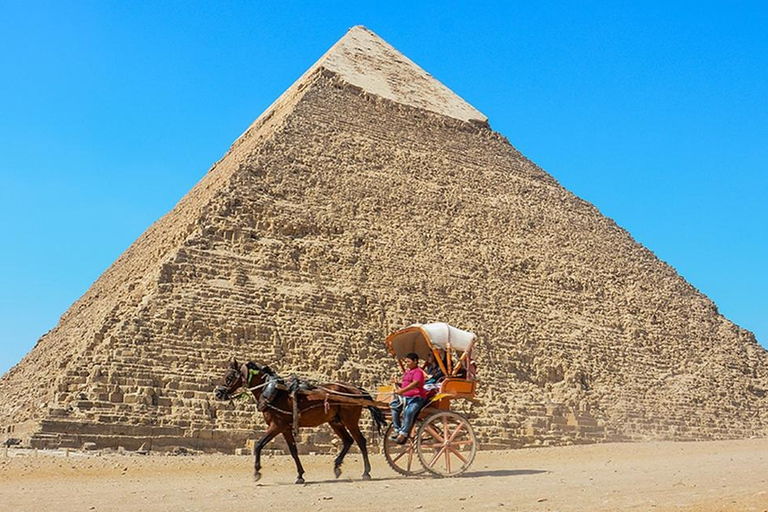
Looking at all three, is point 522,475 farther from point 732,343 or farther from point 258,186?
point 732,343

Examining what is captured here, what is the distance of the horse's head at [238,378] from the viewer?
411 inches

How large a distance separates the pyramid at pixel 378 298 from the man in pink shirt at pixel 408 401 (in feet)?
19.7

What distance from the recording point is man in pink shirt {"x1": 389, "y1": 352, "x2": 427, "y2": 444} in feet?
35.2

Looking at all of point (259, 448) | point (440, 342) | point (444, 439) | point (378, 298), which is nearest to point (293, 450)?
point (259, 448)

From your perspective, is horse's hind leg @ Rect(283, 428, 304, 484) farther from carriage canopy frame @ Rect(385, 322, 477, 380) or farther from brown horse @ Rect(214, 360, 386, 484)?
carriage canopy frame @ Rect(385, 322, 477, 380)

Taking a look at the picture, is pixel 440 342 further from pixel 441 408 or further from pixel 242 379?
pixel 242 379

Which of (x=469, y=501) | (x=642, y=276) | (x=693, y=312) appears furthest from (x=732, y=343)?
(x=469, y=501)

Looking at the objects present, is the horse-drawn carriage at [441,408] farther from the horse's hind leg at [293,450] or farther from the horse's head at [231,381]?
the horse's head at [231,381]

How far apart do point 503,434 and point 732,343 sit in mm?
11216

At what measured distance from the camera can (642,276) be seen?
28.5 metres

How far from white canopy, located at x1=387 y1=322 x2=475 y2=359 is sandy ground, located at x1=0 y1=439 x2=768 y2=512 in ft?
5.35

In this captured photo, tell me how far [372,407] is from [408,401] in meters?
0.44

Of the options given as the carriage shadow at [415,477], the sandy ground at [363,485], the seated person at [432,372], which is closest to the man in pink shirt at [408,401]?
the seated person at [432,372]

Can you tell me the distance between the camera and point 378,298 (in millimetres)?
21672
